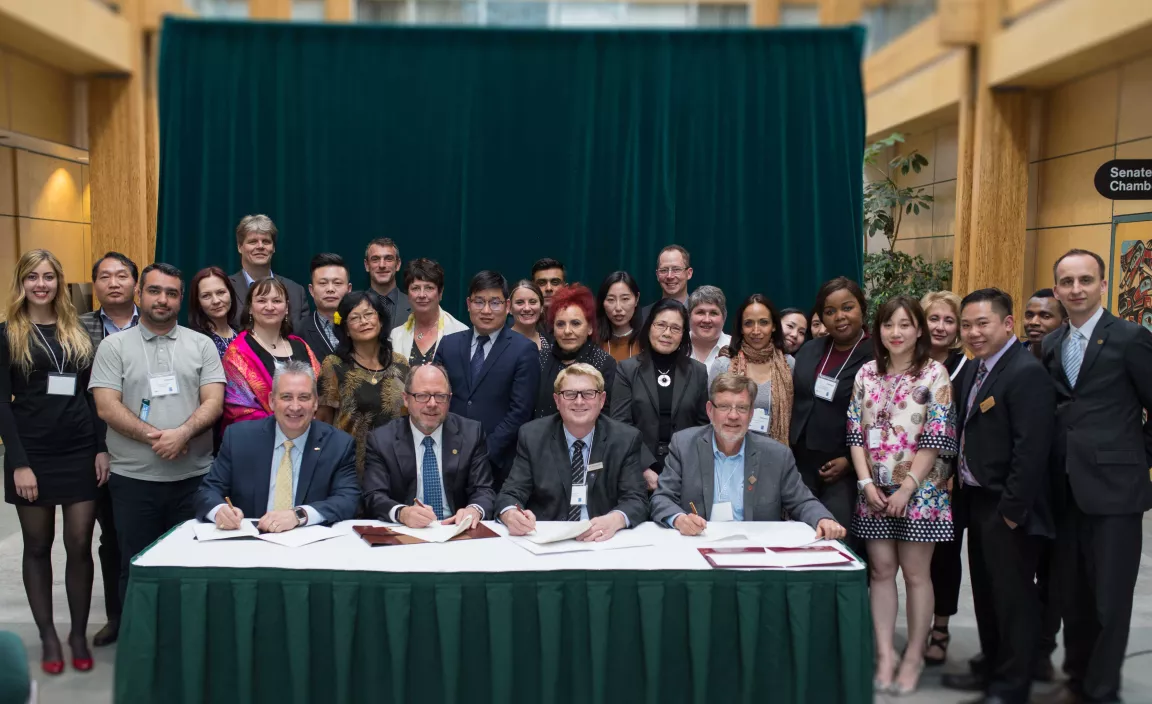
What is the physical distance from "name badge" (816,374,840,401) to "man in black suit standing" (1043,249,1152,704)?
0.68m

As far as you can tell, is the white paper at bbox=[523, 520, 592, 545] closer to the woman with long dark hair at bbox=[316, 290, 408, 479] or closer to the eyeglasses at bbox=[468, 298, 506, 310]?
the woman with long dark hair at bbox=[316, 290, 408, 479]

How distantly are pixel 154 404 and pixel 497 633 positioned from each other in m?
1.55

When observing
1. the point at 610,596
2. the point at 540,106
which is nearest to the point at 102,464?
the point at 610,596

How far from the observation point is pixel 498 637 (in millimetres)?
2143

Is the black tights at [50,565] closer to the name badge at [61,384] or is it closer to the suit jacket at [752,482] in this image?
the name badge at [61,384]

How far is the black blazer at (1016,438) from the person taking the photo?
259cm

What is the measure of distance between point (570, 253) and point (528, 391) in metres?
2.13

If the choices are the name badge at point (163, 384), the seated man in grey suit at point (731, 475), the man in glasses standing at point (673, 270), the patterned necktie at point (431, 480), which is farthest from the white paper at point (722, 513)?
the name badge at point (163, 384)

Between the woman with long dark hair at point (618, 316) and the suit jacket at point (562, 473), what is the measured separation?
2.81ft

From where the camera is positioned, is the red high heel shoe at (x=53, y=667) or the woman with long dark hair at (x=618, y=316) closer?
the red high heel shoe at (x=53, y=667)

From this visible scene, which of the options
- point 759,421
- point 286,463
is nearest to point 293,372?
point 286,463

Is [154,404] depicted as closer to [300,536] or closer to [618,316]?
[300,536]

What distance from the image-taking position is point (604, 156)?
5.25 m

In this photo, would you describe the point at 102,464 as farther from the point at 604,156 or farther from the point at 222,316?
the point at 604,156
